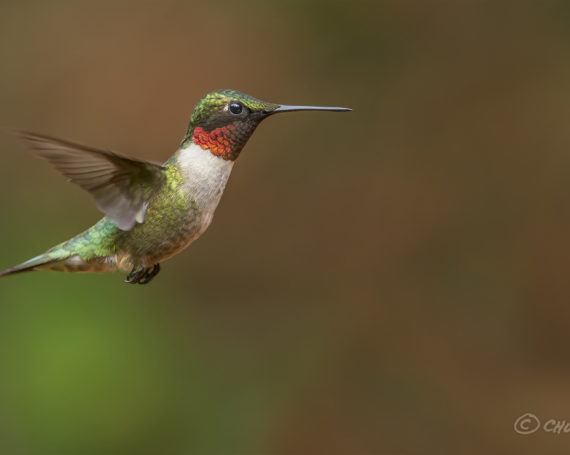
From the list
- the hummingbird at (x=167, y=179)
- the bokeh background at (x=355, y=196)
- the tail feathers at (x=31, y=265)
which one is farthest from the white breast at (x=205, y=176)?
the bokeh background at (x=355, y=196)

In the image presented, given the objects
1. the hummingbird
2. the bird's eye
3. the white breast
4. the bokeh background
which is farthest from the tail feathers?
the bokeh background

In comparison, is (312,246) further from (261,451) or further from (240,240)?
(261,451)

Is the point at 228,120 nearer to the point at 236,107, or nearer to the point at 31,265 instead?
the point at 236,107

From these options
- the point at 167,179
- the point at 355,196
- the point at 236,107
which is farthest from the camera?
the point at 355,196

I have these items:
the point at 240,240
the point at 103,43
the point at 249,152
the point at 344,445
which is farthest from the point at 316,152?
the point at 344,445

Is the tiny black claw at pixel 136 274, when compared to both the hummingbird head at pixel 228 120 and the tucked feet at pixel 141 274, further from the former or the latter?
the hummingbird head at pixel 228 120

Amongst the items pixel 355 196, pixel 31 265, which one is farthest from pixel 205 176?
pixel 355 196

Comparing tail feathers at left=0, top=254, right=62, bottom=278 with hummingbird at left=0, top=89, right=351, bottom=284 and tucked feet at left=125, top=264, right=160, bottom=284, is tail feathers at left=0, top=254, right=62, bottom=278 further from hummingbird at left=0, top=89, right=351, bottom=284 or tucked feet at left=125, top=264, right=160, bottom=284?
tucked feet at left=125, top=264, right=160, bottom=284
